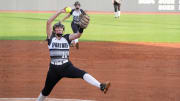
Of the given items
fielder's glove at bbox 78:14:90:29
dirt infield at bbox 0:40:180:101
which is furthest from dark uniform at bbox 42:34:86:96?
dirt infield at bbox 0:40:180:101

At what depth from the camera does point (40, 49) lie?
15758 mm

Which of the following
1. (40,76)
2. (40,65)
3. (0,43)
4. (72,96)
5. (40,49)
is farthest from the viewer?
(0,43)

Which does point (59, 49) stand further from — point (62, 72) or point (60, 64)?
point (62, 72)

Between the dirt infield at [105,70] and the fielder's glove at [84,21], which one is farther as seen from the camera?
the dirt infield at [105,70]

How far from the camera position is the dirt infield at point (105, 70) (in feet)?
28.8

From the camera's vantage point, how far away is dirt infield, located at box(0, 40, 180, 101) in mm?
8789

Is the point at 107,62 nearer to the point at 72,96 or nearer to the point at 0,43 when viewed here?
the point at 72,96

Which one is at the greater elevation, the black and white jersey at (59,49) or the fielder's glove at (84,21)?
the fielder's glove at (84,21)

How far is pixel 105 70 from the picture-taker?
11562 mm

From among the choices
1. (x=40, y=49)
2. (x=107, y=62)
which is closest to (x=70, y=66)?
(x=107, y=62)

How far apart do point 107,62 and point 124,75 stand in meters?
2.04

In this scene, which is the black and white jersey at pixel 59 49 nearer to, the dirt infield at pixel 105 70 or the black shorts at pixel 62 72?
the black shorts at pixel 62 72

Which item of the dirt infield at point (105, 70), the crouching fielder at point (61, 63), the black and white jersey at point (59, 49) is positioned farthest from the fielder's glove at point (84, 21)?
the dirt infield at point (105, 70)

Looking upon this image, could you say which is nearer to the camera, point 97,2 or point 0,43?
point 0,43
